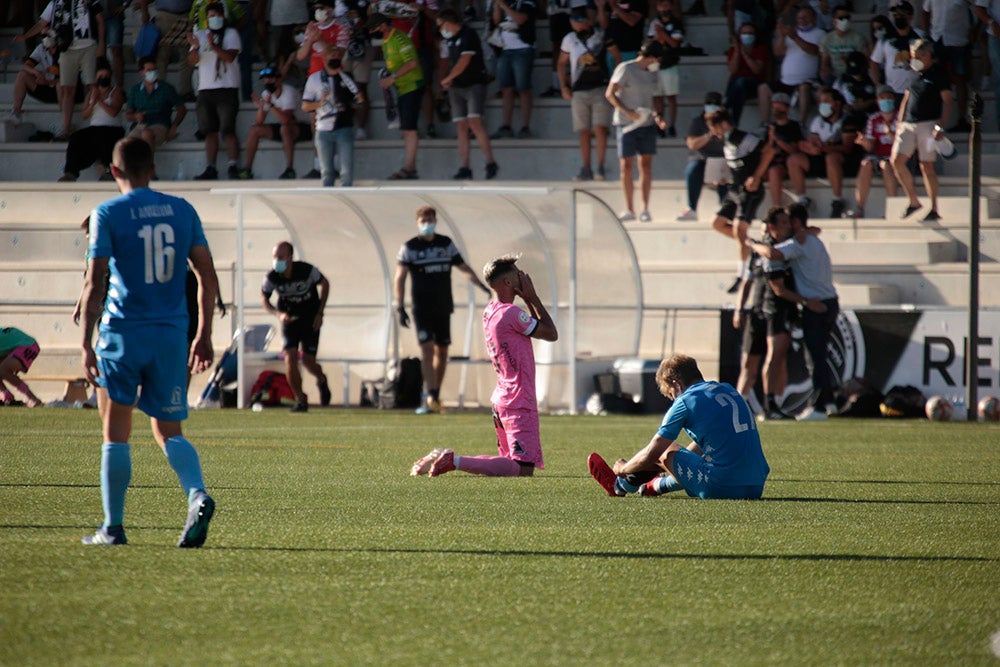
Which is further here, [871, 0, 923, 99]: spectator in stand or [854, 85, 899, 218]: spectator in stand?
[871, 0, 923, 99]: spectator in stand

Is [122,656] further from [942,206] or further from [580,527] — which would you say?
[942,206]

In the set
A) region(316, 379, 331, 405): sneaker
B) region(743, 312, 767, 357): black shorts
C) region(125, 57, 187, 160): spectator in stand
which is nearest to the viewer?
region(743, 312, 767, 357): black shorts

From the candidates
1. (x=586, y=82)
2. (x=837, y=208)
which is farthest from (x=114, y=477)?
(x=586, y=82)

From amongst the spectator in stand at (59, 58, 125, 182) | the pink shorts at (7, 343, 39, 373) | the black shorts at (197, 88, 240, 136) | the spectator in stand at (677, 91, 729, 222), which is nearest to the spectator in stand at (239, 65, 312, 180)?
the black shorts at (197, 88, 240, 136)

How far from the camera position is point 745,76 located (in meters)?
21.9

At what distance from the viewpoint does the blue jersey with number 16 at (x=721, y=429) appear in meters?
8.52

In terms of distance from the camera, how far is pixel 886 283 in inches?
771

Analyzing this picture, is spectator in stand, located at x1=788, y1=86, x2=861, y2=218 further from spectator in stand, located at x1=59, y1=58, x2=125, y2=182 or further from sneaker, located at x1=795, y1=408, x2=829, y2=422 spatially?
spectator in stand, located at x1=59, y1=58, x2=125, y2=182

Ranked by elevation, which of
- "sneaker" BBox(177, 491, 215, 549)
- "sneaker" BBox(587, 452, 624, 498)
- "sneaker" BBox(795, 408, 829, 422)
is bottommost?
"sneaker" BBox(795, 408, 829, 422)

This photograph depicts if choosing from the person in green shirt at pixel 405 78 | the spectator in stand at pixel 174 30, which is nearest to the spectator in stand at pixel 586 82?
the person in green shirt at pixel 405 78

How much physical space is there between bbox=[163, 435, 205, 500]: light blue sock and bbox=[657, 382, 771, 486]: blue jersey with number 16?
2.93 metres

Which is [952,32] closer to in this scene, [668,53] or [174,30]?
[668,53]

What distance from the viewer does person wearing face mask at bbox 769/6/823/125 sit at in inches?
846

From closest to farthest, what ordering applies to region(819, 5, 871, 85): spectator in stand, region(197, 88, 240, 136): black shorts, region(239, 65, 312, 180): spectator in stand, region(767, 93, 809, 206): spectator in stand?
region(767, 93, 809, 206): spectator in stand → region(819, 5, 871, 85): spectator in stand → region(239, 65, 312, 180): spectator in stand → region(197, 88, 240, 136): black shorts
